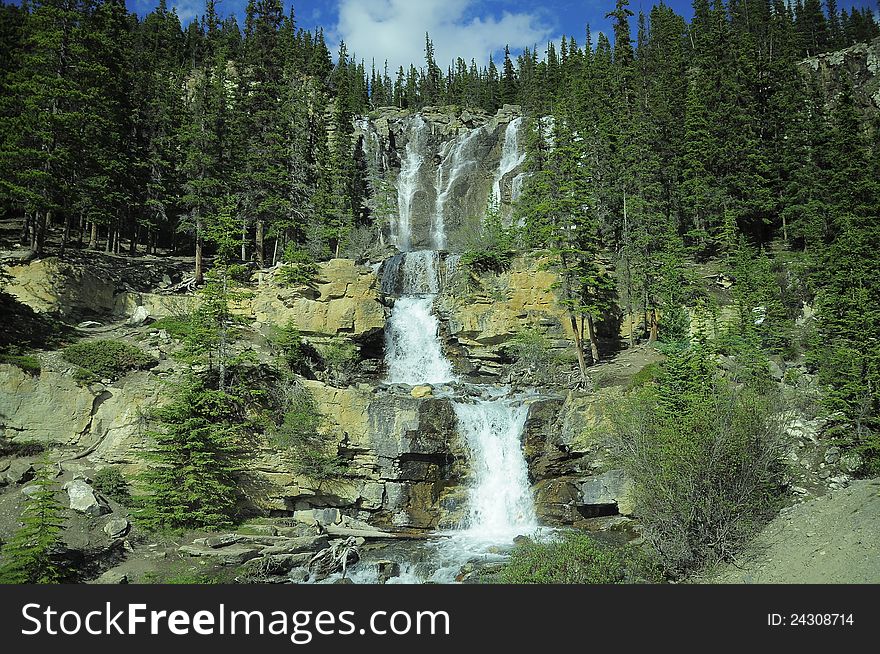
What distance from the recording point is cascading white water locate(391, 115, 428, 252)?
209ft

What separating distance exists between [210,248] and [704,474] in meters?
50.6

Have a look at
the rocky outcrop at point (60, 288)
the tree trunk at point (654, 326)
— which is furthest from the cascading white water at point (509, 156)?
the rocky outcrop at point (60, 288)

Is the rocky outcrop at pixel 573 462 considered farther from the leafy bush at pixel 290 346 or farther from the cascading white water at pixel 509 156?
the cascading white water at pixel 509 156

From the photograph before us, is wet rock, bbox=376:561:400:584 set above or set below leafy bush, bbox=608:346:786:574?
below

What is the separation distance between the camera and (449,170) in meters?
70.6

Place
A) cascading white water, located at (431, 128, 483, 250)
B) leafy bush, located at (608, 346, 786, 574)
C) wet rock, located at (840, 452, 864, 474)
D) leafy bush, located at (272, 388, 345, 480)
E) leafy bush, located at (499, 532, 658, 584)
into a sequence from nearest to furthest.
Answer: leafy bush, located at (499, 532, 658, 584), leafy bush, located at (608, 346, 786, 574), wet rock, located at (840, 452, 864, 474), leafy bush, located at (272, 388, 345, 480), cascading white water, located at (431, 128, 483, 250)

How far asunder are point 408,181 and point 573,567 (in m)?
62.1

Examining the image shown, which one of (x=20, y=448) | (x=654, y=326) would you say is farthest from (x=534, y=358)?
(x=20, y=448)

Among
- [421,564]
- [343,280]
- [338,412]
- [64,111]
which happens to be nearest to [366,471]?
[338,412]

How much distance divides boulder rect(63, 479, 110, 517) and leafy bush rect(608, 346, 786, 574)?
20850 millimetres

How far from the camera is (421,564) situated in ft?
71.3

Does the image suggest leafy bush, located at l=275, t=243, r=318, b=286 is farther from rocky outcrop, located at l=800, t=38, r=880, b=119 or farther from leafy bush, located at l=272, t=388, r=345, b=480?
rocky outcrop, located at l=800, t=38, r=880, b=119

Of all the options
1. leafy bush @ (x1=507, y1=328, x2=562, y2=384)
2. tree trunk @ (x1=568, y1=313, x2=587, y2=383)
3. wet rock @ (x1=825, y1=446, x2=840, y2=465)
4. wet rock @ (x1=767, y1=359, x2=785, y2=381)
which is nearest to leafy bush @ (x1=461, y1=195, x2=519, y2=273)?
leafy bush @ (x1=507, y1=328, x2=562, y2=384)

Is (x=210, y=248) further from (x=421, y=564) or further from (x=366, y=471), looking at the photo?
(x=421, y=564)
